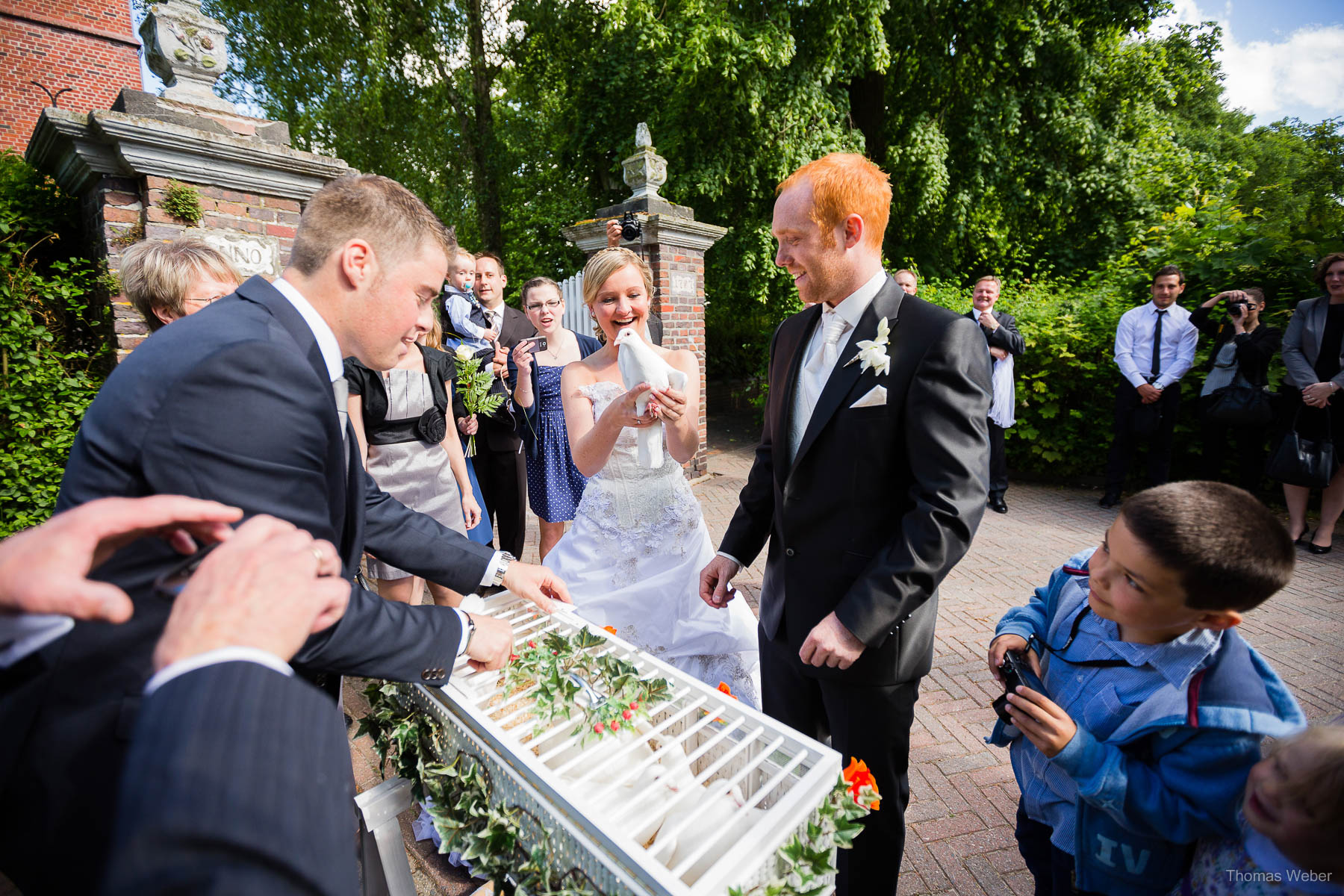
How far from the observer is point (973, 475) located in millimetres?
1679

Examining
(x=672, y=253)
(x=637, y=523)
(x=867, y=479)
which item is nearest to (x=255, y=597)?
(x=867, y=479)

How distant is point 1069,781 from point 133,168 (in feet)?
17.9

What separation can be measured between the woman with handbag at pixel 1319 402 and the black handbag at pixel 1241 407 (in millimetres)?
375

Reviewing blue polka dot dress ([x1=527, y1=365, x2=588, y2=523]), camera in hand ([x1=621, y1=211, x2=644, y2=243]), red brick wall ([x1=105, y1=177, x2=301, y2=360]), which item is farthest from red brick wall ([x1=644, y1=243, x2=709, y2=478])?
red brick wall ([x1=105, y1=177, x2=301, y2=360])

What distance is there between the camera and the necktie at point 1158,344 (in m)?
6.36

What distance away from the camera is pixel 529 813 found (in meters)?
1.23

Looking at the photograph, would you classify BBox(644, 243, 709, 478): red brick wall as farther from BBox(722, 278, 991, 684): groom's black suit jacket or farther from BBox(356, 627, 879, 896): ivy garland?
BBox(356, 627, 879, 896): ivy garland

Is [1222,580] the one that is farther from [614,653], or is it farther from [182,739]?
[182,739]

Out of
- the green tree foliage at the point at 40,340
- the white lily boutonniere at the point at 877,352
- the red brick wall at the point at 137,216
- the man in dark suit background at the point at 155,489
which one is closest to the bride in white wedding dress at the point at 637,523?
the white lily boutonniere at the point at 877,352

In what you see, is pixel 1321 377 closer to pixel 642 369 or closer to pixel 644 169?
pixel 642 369

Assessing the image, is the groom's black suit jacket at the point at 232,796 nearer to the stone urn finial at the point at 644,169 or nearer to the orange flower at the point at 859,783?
the orange flower at the point at 859,783

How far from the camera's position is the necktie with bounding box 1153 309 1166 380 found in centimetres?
636

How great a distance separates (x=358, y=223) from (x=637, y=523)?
220 centimetres

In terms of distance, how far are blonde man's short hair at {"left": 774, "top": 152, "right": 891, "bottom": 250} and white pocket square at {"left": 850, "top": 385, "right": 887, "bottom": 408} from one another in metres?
0.48
